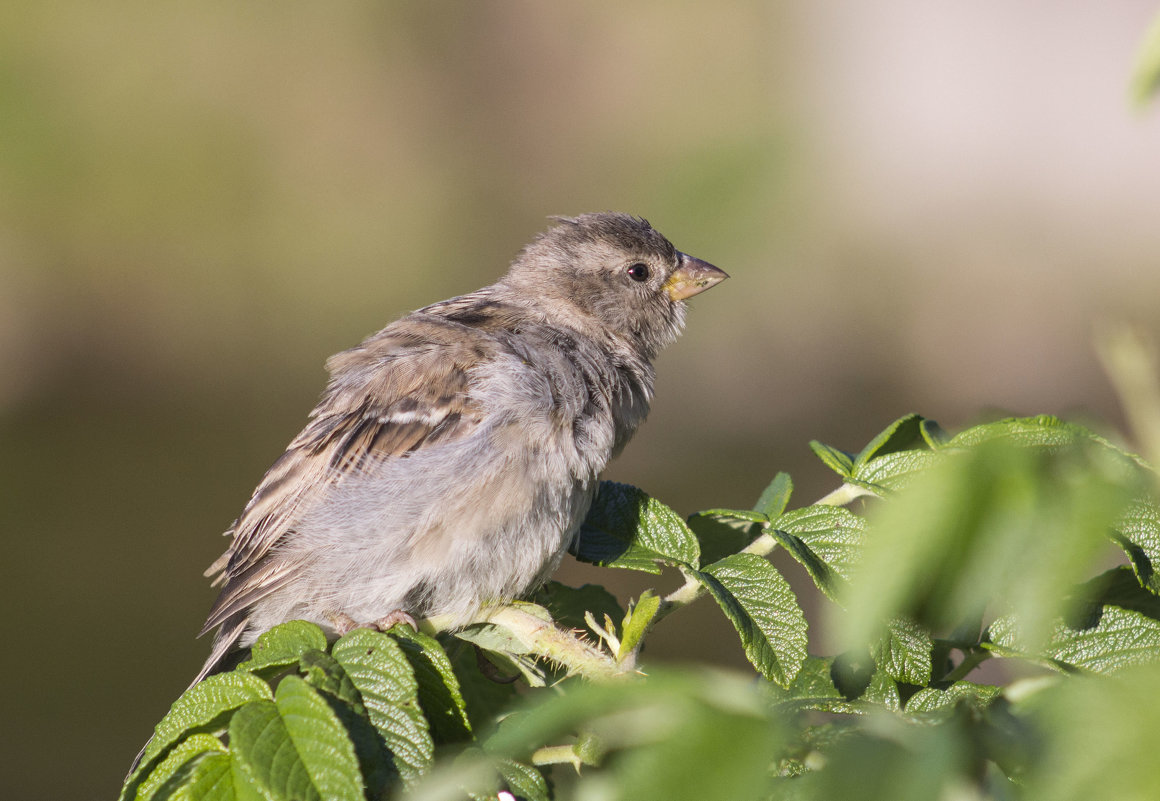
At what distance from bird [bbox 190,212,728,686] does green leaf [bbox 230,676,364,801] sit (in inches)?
36.3

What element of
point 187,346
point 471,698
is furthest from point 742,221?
point 471,698

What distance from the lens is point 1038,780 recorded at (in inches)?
27.7

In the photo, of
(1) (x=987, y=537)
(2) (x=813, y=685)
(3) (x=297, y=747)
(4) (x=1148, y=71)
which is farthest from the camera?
(2) (x=813, y=685)

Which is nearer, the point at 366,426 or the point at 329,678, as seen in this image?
the point at 329,678

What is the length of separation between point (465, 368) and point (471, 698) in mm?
1055

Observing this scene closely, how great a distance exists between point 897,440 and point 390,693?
0.97 m

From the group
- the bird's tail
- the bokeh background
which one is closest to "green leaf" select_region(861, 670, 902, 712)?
the bird's tail

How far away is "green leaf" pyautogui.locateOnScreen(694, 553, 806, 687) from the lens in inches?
62.1

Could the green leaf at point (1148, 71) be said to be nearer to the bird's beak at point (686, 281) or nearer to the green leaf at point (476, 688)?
the green leaf at point (476, 688)

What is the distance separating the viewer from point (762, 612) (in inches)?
64.6

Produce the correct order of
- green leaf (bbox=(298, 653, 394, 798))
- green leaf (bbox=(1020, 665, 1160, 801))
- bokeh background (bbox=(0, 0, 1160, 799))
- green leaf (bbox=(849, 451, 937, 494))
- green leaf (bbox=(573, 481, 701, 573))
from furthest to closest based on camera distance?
bokeh background (bbox=(0, 0, 1160, 799)), green leaf (bbox=(573, 481, 701, 573)), green leaf (bbox=(849, 451, 937, 494)), green leaf (bbox=(298, 653, 394, 798)), green leaf (bbox=(1020, 665, 1160, 801))

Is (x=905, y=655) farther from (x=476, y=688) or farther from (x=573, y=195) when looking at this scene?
(x=573, y=195)

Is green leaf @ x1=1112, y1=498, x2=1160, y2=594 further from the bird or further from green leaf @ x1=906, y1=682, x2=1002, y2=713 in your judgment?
the bird

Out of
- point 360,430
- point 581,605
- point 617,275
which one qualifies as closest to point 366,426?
point 360,430
